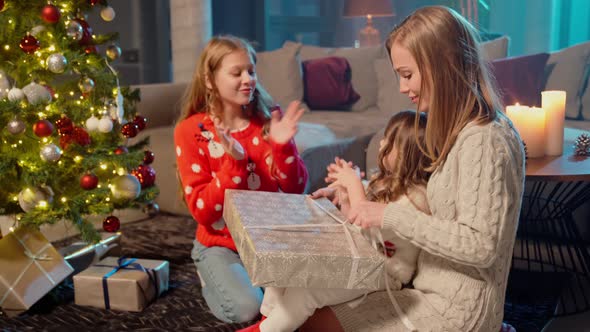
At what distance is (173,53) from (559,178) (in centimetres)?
336

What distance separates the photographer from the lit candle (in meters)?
2.14

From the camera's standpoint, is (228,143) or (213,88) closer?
(228,143)

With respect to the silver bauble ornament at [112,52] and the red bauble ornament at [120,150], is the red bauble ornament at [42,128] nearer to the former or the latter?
the red bauble ornament at [120,150]

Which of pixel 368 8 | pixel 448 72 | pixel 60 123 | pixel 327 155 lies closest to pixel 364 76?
pixel 368 8

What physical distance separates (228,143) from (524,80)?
1.93 meters

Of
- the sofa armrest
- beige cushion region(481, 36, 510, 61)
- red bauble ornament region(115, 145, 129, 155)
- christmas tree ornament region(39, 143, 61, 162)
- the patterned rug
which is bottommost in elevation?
the patterned rug

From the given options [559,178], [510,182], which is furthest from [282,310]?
[559,178]

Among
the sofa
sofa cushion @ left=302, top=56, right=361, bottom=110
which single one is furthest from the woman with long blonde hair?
sofa cushion @ left=302, top=56, right=361, bottom=110

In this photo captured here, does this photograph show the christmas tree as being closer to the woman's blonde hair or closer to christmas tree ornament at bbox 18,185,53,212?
christmas tree ornament at bbox 18,185,53,212

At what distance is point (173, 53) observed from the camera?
4.70 meters

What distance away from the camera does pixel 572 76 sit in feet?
10.5

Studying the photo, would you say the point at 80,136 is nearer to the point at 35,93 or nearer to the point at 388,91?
the point at 35,93

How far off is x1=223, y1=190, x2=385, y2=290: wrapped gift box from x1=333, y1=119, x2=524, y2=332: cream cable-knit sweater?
0.10 meters

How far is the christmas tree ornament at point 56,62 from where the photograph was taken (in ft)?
6.98
